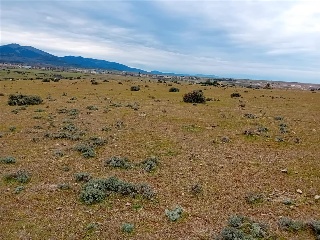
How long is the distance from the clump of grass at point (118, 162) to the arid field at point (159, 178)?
0.17ft

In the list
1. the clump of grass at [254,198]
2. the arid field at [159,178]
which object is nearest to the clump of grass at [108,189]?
the arid field at [159,178]

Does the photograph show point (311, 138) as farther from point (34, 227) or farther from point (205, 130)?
point (34, 227)

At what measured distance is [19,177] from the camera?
15.7 meters

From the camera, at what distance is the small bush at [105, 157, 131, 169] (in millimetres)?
17453

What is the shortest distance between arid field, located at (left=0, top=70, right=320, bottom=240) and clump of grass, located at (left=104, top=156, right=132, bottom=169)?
2.0 inches

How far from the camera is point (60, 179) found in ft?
52.0

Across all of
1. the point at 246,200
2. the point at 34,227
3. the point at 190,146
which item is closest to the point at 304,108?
the point at 190,146

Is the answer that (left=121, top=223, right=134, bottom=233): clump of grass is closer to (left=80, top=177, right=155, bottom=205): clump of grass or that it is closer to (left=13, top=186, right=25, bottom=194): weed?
(left=80, top=177, right=155, bottom=205): clump of grass

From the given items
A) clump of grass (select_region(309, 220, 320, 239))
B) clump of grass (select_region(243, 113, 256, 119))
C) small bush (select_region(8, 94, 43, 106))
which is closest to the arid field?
clump of grass (select_region(309, 220, 320, 239))

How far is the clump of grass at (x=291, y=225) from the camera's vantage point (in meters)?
11.8

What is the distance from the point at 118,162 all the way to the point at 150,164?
1702mm

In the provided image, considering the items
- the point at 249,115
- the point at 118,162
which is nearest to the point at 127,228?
Result: the point at 118,162

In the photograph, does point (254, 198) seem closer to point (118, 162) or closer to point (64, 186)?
point (118, 162)

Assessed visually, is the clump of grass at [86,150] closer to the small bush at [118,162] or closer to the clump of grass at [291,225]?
the small bush at [118,162]
